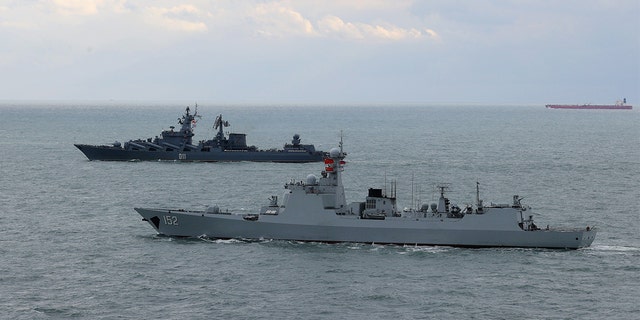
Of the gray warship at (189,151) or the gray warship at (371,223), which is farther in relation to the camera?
the gray warship at (189,151)

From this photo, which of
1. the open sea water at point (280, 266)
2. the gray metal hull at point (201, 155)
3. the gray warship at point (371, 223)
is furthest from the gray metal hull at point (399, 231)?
the gray metal hull at point (201, 155)

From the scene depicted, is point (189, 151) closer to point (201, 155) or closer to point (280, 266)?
point (201, 155)

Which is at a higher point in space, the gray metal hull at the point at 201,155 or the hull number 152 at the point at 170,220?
the gray metal hull at the point at 201,155

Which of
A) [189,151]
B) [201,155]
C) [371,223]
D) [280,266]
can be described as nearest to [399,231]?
[371,223]

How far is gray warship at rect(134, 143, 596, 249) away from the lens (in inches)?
1937

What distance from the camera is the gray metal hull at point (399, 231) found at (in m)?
49.2

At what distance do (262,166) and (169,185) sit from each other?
21948 millimetres

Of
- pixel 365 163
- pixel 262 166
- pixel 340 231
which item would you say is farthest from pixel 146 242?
pixel 365 163

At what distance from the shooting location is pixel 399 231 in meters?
49.4

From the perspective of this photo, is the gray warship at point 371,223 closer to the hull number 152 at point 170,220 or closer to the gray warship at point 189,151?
the hull number 152 at point 170,220

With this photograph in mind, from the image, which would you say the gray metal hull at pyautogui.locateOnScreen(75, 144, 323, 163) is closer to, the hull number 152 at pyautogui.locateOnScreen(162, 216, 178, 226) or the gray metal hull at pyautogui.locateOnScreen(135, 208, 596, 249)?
the hull number 152 at pyautogui.locateOnScreen(162, 216, 178, 226)

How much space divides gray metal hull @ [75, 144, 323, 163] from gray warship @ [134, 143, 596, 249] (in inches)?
2168

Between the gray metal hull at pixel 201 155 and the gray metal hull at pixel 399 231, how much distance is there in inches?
2211

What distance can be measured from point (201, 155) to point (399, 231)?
60.6 metres
